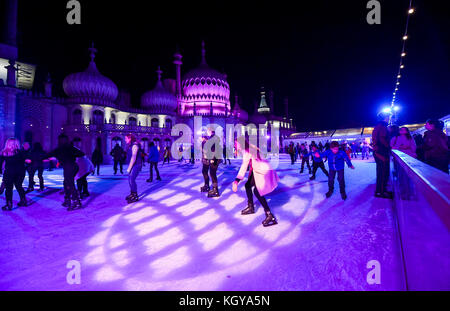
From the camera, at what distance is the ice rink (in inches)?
88.2

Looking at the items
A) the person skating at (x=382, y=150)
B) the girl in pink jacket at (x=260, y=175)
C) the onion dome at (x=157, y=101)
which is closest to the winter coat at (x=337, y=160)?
the person skating at (x=382, y=150)

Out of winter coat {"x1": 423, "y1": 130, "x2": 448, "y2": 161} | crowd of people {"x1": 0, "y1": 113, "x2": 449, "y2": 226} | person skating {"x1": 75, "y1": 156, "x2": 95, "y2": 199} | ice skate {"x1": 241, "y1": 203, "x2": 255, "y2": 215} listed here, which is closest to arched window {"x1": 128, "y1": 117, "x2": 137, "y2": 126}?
crowd of people {"x1": 0, "y1": 113, "x2": 449, "y2": 226}

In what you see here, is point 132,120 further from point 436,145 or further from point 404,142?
point 436,145

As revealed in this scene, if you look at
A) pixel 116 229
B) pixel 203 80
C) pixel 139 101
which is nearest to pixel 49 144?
pixel 139 101

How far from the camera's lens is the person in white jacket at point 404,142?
5.96m

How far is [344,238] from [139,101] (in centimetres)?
3946

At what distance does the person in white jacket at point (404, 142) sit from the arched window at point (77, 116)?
2893 centimetres

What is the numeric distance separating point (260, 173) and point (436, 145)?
12.4 ft

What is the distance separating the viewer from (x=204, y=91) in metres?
44.7

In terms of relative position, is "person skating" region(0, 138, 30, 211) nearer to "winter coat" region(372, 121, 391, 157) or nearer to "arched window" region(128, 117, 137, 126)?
"winter coat" region(372, 121, 391, 157)

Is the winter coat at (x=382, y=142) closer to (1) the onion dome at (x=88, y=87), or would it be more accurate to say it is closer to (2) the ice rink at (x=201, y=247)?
(2) the ice rink at (x=201, y=247)

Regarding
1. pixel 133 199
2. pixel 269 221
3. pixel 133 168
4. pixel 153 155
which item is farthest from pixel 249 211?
pixel 153 155

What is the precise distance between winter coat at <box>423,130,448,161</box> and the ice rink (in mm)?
1328
